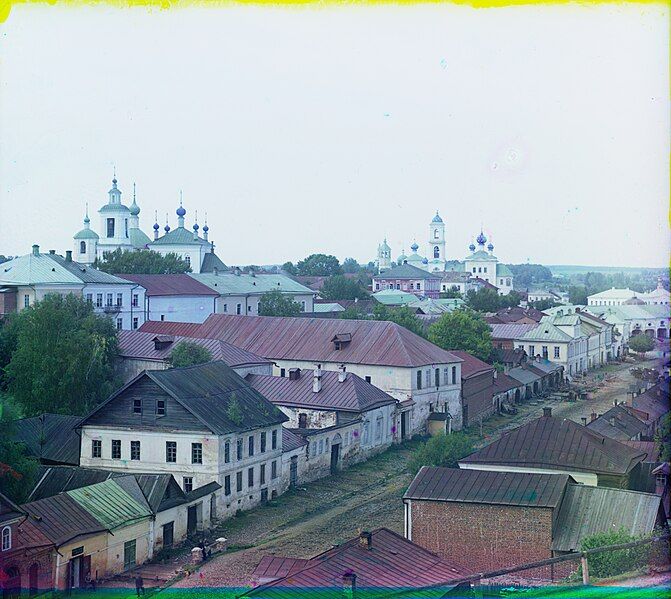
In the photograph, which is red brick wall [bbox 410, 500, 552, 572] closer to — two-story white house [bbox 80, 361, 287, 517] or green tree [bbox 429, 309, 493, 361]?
two-story white house [bbox 80, 361, 287, 517]

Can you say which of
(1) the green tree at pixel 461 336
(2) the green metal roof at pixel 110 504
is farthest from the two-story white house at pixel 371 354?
(2) the green metal roof at pixel 110 504

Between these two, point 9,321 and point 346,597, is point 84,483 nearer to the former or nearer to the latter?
point 346,597

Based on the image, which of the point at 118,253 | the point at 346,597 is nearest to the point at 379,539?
the point at 346,597

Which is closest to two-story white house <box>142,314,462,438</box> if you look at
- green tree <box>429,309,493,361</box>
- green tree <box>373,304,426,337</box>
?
green tree <box>373,304,426,337</box>

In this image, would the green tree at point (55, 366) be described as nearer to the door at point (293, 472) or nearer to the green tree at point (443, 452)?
the door at point (293, 472)

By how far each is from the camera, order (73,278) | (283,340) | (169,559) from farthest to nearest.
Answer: (73,278), (283,340), (169,559)

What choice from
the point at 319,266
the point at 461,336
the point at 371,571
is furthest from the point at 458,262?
the point at 371,571
